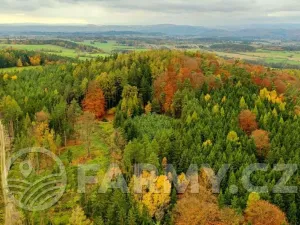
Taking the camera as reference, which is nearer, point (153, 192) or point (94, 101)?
point (153, 192)

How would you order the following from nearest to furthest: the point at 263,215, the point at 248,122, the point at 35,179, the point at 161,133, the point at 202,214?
the point at 202,214, the point at 263,215, the point at 35,179, the point at 161,133, the point at 248,122

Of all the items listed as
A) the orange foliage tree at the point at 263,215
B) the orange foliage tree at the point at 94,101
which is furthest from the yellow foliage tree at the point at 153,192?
the orange foliage tree at the point at 94,101

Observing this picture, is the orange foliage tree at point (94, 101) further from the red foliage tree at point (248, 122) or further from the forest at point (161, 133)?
the red foliage tree at point (248, 122)

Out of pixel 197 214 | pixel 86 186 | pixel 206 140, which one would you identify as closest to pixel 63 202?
pixel 86 186

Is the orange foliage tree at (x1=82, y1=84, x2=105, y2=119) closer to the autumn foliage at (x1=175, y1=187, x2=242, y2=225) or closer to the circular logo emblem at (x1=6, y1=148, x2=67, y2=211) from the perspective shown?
the circular logo emblem at (x1=6, y1=148, x2=67, y2=211)

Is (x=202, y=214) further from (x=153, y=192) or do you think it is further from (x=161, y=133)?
(x=161, y=133)

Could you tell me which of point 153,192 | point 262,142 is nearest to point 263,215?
point 153,192
